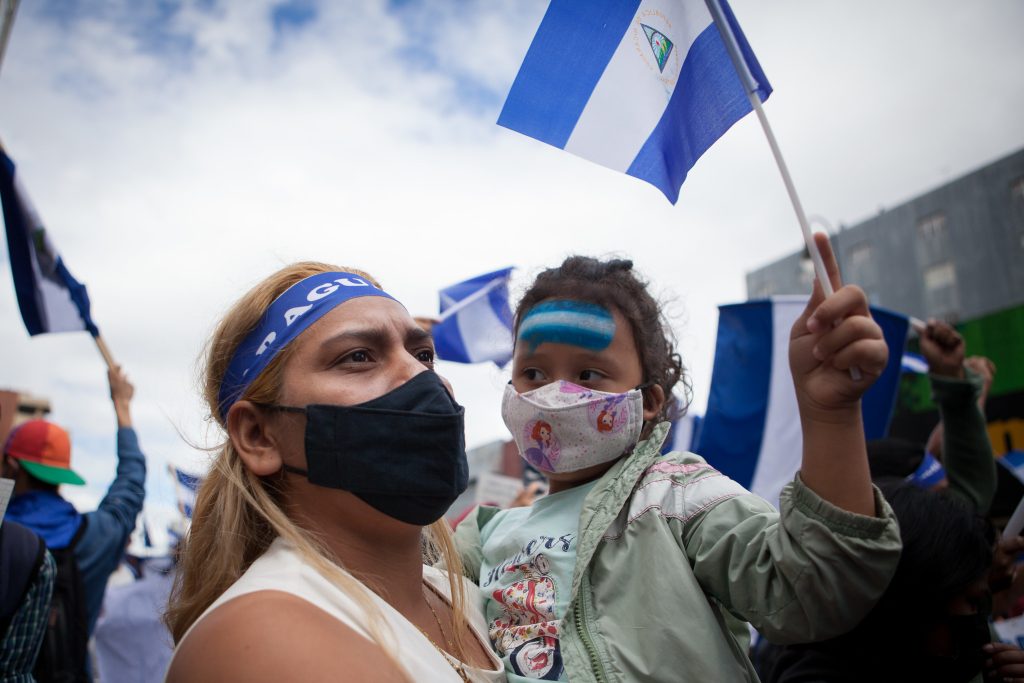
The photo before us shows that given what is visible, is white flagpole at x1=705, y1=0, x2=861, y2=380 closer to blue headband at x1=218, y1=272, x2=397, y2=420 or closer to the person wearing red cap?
blue headband at x1=218, y1=272, x2=397, y2=420

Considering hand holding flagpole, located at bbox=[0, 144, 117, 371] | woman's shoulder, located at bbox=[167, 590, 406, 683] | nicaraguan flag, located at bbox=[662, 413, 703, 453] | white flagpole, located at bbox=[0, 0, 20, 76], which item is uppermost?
white flagpole, located at bbox=[0, 0, 20, 76]

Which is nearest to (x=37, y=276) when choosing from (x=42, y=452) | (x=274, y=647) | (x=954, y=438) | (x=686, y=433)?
(x=42, y=452)

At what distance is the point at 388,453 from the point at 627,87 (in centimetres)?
131

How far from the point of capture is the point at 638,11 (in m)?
2.06

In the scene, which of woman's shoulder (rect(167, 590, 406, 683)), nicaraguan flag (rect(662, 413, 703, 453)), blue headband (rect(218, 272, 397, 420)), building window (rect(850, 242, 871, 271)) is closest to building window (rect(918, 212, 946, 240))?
building window (rect(850, 242, 871, 271))

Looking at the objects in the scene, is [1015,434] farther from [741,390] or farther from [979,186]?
[979,186]

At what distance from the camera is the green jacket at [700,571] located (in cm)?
145

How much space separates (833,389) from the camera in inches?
56.1

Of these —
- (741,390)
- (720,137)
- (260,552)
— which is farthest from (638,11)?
(741,390)

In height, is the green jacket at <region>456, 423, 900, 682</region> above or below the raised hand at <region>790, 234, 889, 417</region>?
below

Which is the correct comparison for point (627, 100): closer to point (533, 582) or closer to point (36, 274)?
point (533, 582)

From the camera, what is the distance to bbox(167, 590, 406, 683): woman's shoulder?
1296 mm


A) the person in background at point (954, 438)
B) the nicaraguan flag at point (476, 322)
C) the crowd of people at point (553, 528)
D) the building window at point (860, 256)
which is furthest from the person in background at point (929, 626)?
the building window at point (860, 256)

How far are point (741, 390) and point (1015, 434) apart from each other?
412 cm
